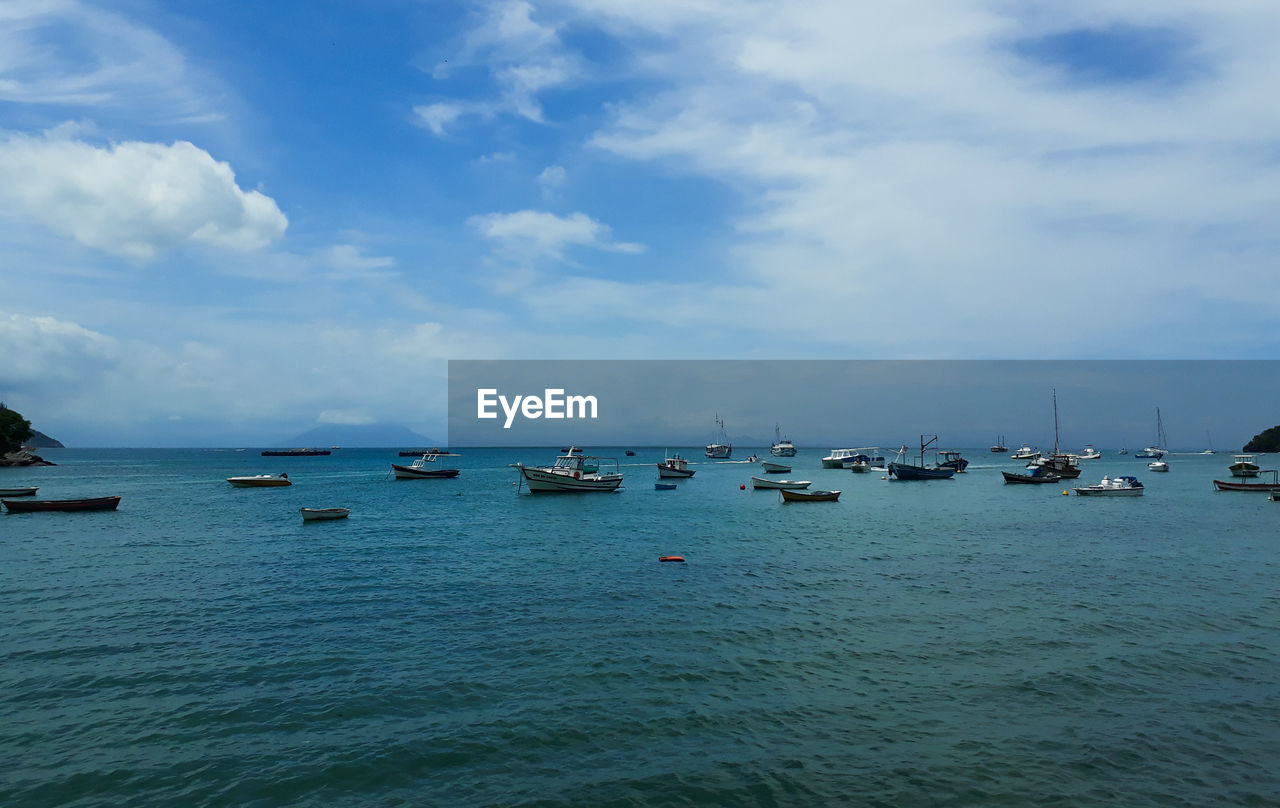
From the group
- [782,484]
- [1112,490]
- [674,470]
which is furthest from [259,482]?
[1112,490]

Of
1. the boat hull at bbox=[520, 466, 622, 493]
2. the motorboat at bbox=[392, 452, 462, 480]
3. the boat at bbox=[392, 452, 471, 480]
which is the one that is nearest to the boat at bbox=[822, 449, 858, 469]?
the boat at bbox=[392, 452, 471, 480]

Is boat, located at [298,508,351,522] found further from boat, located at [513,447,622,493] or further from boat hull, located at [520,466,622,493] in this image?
boat hull, located at [520,466,622,493]

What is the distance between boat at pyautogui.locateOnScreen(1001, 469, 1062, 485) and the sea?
173 feet

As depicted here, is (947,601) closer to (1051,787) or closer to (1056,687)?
(1056,687)

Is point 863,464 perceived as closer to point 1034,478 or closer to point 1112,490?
point 1034,478

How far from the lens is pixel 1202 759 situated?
12.6m

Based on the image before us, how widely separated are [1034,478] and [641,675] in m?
87.1

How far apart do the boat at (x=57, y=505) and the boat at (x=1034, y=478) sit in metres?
95.4

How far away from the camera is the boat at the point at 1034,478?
8750 cm

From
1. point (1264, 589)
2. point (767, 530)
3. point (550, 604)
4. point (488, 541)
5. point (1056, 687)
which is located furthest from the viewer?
point (767, 530)

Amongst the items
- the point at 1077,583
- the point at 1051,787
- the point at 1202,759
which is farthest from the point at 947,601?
the point at 1051,787

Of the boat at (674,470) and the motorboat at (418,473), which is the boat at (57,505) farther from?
the boat at (674,470)

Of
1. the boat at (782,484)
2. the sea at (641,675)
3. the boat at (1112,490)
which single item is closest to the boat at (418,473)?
the boat at (782,484)

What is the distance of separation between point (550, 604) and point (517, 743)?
426 inches
